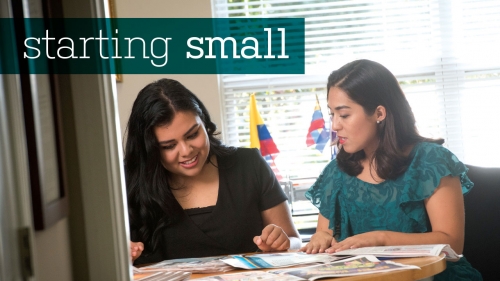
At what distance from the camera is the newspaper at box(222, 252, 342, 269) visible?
1490mm

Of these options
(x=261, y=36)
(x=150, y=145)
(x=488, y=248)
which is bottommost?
(x=488, y=248)

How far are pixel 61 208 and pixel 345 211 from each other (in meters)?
1.73

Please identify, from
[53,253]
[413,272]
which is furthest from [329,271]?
[53,253]

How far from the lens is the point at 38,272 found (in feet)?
1.03

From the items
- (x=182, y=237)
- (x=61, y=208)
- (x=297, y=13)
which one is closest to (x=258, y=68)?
(x=297, y=13)

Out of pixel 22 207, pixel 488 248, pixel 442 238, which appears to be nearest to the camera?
pixel 22 207

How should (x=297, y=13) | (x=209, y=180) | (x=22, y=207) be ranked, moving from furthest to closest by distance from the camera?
(x=297, y=13) → (x=209, y=180) → (x=22, y=207)

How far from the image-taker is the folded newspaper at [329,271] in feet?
4.23

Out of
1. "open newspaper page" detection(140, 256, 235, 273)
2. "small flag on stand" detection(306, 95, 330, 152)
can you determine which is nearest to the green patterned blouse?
"open newspaper page" detection(140, 256, 235, 273)

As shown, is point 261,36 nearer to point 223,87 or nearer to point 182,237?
point 223,87

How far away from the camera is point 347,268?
1339 mm

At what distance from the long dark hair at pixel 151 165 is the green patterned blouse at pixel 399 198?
0.58m

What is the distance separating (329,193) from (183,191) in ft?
1.78

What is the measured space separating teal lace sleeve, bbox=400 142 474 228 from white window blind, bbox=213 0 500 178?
4.37ft
